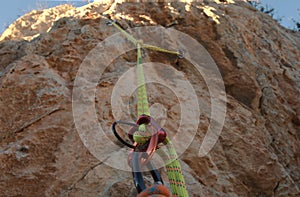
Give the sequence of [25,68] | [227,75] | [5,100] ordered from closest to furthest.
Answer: [5,100], [25,68], [227,75]

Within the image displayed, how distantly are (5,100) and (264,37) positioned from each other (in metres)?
3.64

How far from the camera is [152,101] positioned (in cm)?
391

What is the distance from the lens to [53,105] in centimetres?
356

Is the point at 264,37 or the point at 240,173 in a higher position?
the point at 264,37

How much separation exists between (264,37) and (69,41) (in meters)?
2.81

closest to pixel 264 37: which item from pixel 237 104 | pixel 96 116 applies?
pixel 237 104

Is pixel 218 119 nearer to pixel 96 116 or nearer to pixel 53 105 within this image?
pixel 96 116

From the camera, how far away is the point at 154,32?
481cm

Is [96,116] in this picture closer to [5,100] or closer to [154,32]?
[5,100]

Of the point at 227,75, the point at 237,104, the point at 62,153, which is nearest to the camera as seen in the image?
the point at 62,153

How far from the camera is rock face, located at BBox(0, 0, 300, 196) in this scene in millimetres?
3113

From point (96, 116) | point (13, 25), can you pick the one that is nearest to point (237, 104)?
point (96, 116)

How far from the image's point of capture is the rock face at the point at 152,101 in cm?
311

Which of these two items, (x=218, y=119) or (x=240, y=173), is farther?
(x=218, y=119)
